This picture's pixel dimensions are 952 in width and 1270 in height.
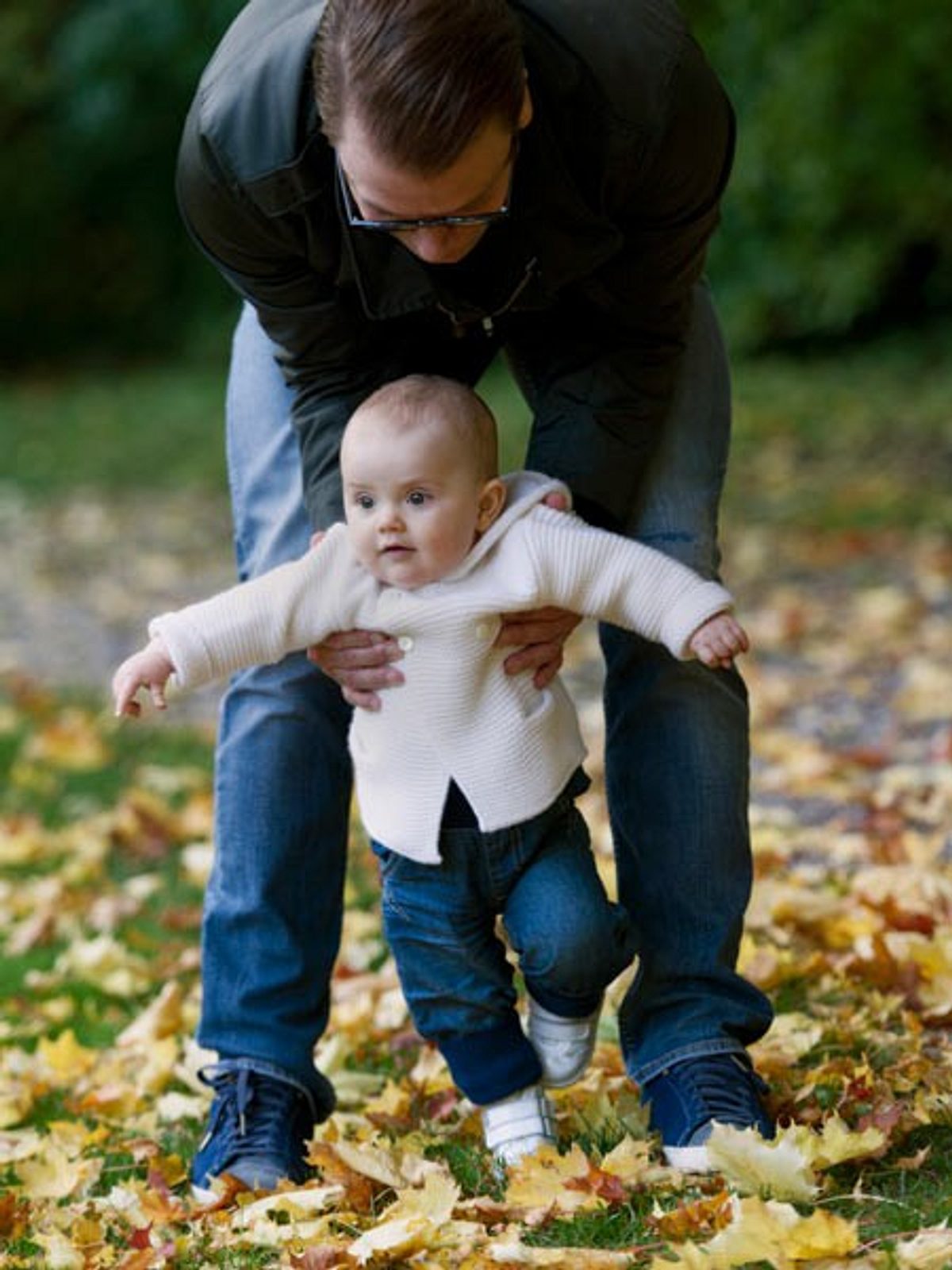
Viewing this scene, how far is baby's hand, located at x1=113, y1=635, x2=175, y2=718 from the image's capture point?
Result: 2844mm

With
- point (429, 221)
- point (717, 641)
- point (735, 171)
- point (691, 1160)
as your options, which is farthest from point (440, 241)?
point (735, 171)

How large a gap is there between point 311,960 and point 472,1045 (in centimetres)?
31

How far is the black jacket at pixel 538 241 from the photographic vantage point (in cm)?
272

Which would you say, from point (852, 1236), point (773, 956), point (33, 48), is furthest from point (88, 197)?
point (852, 1236)

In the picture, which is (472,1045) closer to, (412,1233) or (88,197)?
(412,1233)

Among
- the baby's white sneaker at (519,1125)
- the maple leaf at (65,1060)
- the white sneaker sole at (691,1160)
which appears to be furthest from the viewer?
the maple leaf at (65,1060)

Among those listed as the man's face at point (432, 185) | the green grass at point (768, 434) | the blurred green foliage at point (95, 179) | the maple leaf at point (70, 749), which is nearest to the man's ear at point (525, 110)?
the man's face at point (432, 185)

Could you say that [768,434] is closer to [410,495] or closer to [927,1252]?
[410,495]

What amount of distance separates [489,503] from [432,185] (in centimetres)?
53

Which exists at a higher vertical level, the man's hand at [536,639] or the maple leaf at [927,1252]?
the man's hand at [536,639]

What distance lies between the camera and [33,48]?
20.1 meters

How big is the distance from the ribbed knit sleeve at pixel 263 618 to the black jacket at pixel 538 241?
0.12 metres

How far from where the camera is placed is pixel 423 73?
2398mm

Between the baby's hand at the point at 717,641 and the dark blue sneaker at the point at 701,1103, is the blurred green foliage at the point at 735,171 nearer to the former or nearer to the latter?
the baby's hand at the point at 717,641
